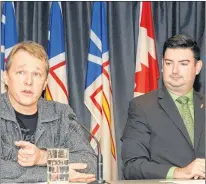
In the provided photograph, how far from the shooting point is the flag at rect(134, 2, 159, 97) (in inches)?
189

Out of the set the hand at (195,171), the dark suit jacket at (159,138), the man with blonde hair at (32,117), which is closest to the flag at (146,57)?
the dark suit jacket at (159,138)

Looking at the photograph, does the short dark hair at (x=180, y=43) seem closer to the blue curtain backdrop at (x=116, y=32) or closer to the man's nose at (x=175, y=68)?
the man's nose at (x=175, y=68)

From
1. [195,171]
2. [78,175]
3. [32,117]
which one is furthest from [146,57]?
[78,175]

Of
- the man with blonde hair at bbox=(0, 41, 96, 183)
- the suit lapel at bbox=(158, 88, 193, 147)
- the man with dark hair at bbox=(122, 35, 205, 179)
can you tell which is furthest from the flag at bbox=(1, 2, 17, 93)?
the suit lapel at bbox=(158, 88, 193, 147)

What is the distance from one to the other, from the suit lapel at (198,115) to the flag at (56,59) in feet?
4.51

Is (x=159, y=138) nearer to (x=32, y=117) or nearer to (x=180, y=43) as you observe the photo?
(x=180, y=43)

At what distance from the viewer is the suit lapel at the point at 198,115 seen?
3.65m

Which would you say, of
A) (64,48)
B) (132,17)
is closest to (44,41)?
(64,48)

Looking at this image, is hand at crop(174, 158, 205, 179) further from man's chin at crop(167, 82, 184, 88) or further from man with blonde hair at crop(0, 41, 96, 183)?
man's chin at crop(167, 82, 184, 88)

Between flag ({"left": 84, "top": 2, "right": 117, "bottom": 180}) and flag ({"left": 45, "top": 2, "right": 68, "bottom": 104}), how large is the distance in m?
0.22

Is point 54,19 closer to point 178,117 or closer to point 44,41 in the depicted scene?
point 44,41

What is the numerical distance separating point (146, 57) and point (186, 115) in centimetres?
121

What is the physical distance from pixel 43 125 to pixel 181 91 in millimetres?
1064

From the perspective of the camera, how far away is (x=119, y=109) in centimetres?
500
